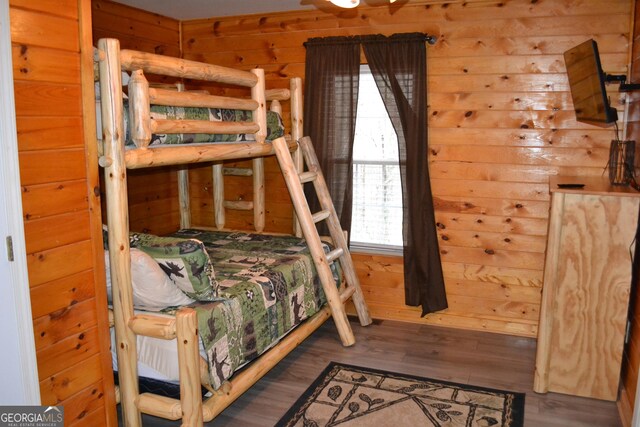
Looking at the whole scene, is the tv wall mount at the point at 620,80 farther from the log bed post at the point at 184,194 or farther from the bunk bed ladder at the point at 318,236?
the log bed post at the point at 184,194

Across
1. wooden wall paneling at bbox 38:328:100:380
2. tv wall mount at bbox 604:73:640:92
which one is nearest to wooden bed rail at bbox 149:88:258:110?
wooden wall paneling at bbox 38:328:100:380

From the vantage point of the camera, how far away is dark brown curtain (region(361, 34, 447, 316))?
365 cm

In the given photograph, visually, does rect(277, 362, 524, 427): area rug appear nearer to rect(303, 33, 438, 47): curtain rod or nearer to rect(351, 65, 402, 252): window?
rect(351, 65, 402, 252): window

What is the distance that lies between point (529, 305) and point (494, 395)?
39.7 inches

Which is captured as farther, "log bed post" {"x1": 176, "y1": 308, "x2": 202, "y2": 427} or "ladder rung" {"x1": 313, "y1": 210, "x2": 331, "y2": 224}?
"ladder rung" {"x1": 313, "y1": 210, "x2": 331, "y2": 224}

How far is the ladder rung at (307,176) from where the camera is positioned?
3534 millimetres

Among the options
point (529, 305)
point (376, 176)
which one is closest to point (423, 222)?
point (376, 176)

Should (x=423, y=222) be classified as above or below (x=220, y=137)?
below

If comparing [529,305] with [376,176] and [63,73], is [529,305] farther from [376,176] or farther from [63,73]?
[63,73]

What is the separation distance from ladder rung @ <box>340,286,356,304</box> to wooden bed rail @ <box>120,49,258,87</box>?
4.93ft

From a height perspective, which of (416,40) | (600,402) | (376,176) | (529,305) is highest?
(416,40)

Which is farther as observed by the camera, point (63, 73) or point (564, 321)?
point (564, 321)

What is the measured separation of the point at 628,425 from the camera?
2561mm

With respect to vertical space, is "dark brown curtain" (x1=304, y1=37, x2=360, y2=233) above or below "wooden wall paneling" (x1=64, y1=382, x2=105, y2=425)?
above
